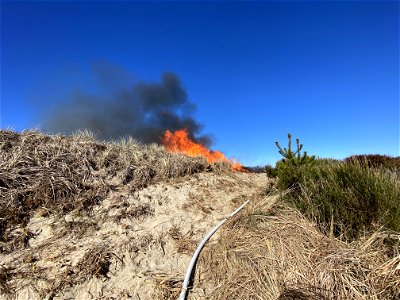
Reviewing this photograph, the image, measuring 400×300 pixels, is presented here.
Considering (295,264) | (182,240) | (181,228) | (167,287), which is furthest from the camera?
(181,228)

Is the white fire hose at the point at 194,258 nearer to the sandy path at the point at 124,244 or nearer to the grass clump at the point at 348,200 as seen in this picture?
the sandy path at the point at 124,244

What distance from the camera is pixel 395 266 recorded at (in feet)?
15.1

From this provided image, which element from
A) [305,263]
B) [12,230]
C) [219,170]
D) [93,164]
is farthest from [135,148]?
[305,263]

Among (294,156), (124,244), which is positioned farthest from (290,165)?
(124,244)

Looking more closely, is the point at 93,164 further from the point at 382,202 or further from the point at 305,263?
the point at 382,202

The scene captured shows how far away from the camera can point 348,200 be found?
242 inches

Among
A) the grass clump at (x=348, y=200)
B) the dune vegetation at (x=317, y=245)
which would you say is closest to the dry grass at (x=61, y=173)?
the dune vegetation at (x=317, y=245)

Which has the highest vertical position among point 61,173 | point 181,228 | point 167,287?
point 61,173

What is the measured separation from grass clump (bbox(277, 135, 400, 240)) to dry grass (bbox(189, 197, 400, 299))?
12.5 inches

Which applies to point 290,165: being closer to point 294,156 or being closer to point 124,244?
point 294,156

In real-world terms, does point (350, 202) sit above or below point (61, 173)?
below

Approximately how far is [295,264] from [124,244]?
281 cm

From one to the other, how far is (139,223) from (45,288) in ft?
6.94

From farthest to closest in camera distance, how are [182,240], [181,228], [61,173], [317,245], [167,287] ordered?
[61,173] → [181,228] → [182,240] → [317,245] → [167,287]
